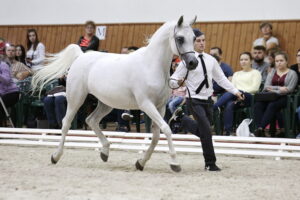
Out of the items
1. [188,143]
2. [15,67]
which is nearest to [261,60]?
[188,143]

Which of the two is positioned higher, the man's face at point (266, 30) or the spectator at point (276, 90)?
the man's face at point (266, 30)

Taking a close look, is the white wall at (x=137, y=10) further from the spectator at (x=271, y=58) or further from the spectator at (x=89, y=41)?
the spectator at (x=89, y=41)

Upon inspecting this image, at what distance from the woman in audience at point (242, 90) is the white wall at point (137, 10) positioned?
232 centimetres

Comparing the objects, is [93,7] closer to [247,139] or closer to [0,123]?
[0,123]

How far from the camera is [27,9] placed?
45.3 feet

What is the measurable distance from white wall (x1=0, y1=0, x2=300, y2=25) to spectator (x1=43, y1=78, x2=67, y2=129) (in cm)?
311

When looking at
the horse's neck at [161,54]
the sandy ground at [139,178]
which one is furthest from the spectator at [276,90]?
the horse's neck at [161,54]

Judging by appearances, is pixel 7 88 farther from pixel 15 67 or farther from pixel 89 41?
pixel 89 41

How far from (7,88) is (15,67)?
1017mm

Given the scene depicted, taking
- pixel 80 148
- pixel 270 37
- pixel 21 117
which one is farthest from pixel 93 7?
pixel 80 148

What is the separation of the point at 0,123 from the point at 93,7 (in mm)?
3807

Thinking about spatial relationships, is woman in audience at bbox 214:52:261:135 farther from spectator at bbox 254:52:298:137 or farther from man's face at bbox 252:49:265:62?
man's face at bbox 252:49:265:62

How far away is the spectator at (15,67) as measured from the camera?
11.1 metres

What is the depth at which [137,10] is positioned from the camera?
12539 millimetres
